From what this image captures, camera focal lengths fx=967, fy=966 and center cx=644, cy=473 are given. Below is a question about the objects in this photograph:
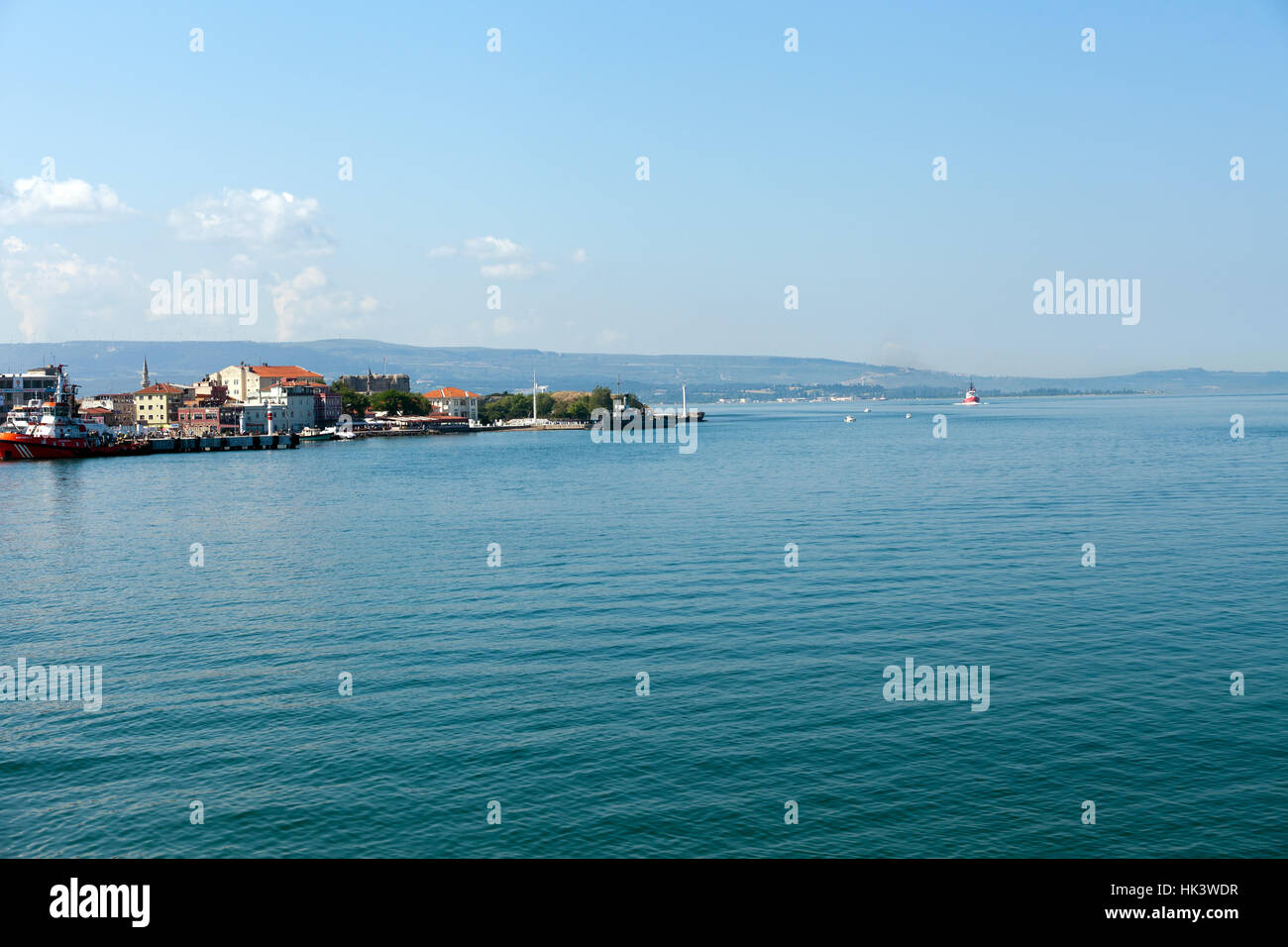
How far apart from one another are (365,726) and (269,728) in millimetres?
2169

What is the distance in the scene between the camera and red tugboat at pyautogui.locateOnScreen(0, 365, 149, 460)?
123500 mm

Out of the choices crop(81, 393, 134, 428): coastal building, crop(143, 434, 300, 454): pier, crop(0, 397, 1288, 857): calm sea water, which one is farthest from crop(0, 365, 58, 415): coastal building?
Answer: crop(0, 397, 1288, 857): calm sea water

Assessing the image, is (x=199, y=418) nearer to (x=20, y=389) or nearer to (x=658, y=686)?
(x=20, y=389)

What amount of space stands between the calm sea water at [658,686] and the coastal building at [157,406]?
146 m

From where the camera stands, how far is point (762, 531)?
163 feet

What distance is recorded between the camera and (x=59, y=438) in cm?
12731

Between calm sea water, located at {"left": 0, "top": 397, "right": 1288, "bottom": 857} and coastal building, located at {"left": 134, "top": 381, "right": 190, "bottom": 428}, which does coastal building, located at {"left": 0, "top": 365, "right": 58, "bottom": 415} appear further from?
calm sea water, located at {"left": 0, "top": 397, "right": 1288, "bottom": 857}

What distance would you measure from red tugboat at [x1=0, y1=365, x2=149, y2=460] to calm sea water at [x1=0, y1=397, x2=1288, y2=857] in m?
81.2

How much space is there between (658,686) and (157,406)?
193 meters

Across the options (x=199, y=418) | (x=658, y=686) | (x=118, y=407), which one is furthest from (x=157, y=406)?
(x=658, y=686)
